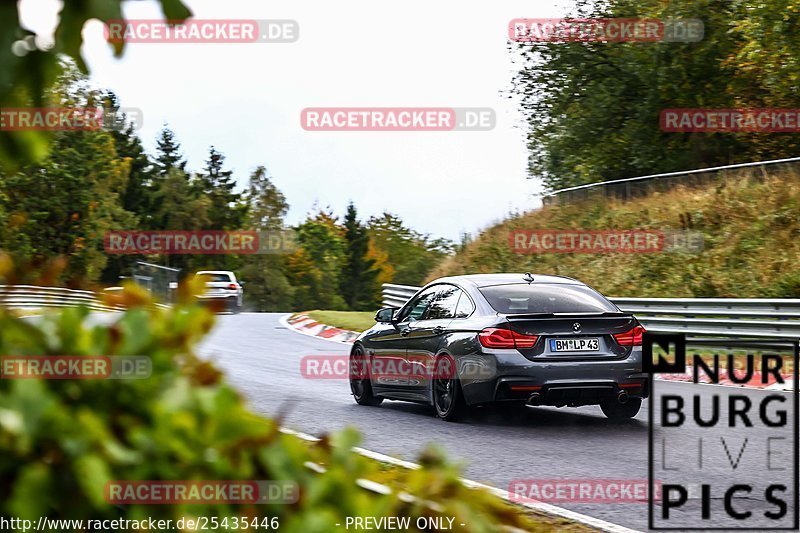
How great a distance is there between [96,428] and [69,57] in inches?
31.0

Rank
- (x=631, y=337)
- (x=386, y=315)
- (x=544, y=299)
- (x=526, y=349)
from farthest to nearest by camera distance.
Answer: (x=386, y=315) < (x=544, y=299) < (x=631, y=337) < (x=526, y=349)

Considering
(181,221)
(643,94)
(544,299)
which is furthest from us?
(181,221)

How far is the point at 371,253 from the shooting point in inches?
5364

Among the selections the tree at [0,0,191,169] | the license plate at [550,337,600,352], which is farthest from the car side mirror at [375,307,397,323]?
the tree at [0,0,191,169]

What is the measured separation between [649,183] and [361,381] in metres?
20.5

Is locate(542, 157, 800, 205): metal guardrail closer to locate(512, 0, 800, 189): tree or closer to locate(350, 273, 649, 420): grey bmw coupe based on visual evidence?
locate(512, 0, 800, 189): tree

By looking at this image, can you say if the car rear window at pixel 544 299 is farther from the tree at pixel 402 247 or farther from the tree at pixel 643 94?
the tree at pixel 402 247

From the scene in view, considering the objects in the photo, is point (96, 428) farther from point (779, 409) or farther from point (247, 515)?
point (779, 409)

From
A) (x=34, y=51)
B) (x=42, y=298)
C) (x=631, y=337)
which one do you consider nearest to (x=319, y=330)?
(x=631, y=337)

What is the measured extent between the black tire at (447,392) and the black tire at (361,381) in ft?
5.42

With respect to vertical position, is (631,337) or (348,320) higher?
(631,337)

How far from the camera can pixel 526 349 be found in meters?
10.9

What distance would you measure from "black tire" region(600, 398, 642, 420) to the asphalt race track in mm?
115

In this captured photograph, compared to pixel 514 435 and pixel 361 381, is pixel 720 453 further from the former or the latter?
pixel 361 381
